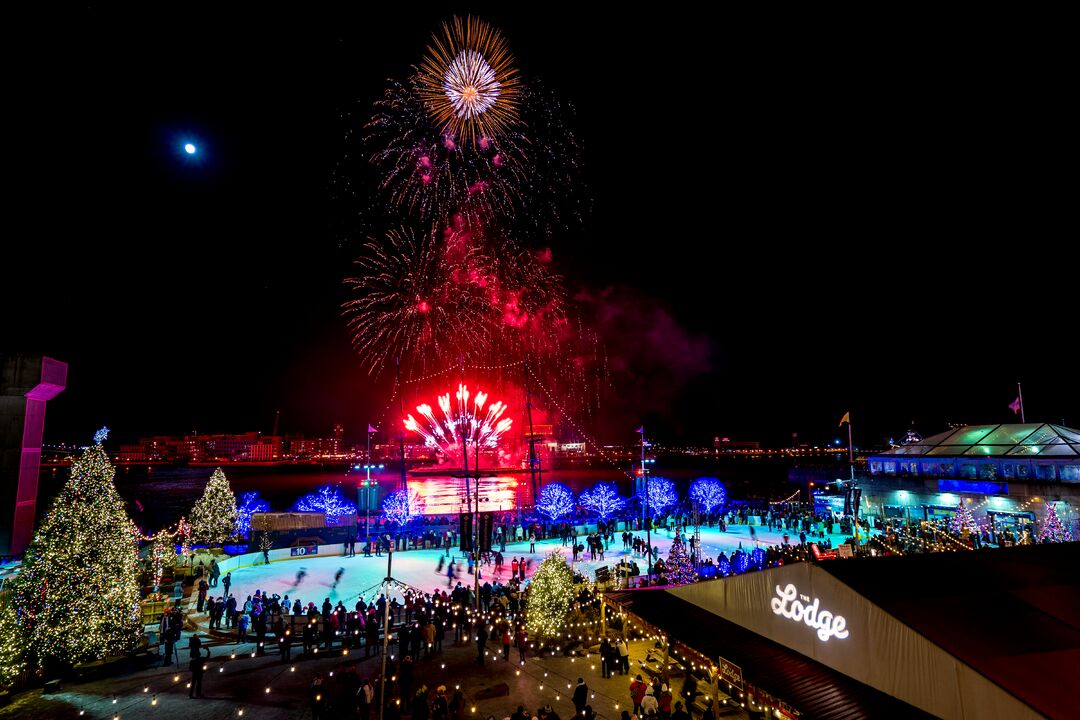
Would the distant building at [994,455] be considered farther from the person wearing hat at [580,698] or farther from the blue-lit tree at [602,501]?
the person wearing hat at [580,698]

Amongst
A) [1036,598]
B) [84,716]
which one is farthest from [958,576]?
[84,716]

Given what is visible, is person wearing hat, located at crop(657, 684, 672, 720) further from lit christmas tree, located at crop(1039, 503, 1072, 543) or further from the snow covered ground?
lit christmas tree, located at crop(1039, 503, 1072, 543)

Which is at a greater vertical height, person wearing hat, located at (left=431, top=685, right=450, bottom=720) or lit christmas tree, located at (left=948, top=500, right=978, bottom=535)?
lit christmas tree, located at (left=948, top=500, right=978, bottom=535)

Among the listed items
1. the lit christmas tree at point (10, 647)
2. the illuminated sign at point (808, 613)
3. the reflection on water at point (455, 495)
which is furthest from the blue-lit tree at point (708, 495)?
the lit christmas tree at point (10, 647)

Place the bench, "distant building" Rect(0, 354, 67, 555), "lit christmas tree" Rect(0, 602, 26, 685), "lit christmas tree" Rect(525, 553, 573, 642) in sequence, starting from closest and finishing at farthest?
"lit christmas tree" Rect(0, 602, 26, 685) → "lit christmas tree" Rect(525, 553, 573, 642) → the bench → "distant building" Rect(0, 354, 67, 555)

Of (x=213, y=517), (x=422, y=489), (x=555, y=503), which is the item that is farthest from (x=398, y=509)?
(x=422, y=489)

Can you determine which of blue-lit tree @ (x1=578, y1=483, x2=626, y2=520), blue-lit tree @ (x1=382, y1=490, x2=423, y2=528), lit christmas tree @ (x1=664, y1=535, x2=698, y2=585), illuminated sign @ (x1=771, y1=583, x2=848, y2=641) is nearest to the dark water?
blue-lit tree @ (x1=382, y1=490, x2=423, y2=528)
